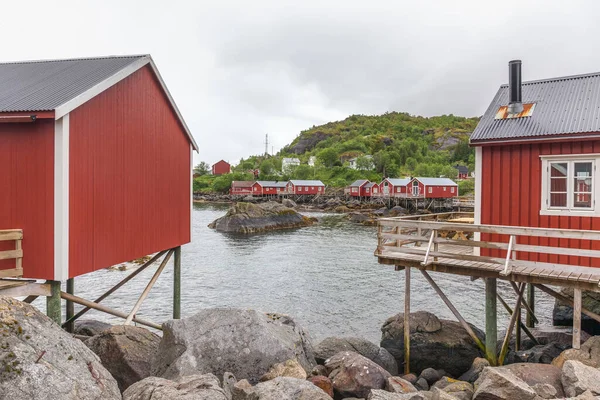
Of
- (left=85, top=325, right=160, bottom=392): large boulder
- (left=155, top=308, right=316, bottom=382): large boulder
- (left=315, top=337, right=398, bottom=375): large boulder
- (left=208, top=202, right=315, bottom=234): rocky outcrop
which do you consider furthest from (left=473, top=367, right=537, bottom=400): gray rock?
(left=208, top=202, right=315, bottom=234): rocky outcrop

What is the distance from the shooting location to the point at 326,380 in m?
7.82

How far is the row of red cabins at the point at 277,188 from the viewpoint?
99.1 meters

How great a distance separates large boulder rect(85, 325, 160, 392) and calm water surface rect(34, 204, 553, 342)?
24.7 feet

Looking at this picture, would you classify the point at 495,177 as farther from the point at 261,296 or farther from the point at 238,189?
the point at 238,189

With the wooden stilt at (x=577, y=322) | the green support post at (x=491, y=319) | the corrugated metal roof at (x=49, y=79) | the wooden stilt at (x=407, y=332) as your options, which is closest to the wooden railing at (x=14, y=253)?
the corrugated metal roof at (x=49, y=79)

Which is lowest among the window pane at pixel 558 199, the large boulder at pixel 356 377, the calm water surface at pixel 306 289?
the calm water surface at pixel 306 289

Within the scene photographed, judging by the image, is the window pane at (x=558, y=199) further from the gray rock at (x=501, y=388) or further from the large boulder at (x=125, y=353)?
the large boulder at (x=125, y=353)

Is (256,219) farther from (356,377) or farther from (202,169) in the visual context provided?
(202,169)

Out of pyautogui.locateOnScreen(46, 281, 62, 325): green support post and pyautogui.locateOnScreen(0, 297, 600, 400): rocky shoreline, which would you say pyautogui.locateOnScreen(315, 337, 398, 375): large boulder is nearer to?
pyautogui.locateOnScreen(0, 297, 600, 400): rocky shoreline

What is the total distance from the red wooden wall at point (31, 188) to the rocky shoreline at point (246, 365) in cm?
213

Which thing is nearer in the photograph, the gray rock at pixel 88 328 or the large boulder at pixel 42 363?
the large boulder at pixel 42 363

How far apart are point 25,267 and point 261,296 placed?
1347 centimetres

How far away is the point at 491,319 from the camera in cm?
1084

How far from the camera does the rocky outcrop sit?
4772 centimetres
